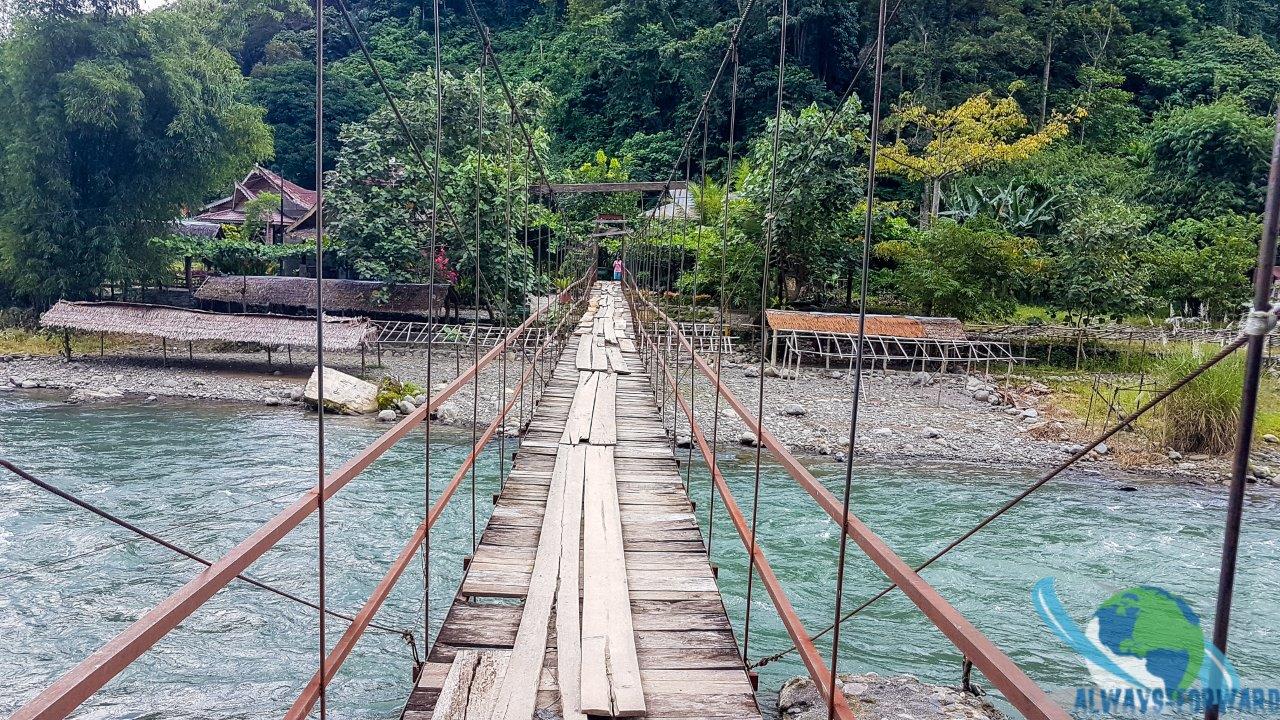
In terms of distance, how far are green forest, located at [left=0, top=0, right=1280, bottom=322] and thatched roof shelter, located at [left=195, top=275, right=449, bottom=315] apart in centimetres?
56

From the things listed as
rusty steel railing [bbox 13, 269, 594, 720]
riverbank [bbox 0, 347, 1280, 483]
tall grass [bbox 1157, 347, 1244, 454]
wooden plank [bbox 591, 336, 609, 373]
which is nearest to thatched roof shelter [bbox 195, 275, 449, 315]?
riverbank [bbox 0, 347, 1280, 483]

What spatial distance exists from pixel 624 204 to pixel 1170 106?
16.6m

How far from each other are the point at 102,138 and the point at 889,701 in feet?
59.3

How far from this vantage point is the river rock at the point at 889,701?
439 centimetres

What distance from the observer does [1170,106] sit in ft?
79.7

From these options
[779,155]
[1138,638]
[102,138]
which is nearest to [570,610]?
[1138,638]

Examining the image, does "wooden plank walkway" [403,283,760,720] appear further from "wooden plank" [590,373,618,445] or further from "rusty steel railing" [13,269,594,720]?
"rusty steel railing" [13,269,594,720]

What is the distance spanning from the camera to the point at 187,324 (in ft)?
51.6

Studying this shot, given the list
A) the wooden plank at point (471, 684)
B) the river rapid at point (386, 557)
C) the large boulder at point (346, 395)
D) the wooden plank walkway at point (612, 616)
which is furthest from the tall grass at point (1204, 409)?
the large boulder at point (346, 395)

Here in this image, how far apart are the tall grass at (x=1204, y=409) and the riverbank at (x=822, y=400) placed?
27 cm

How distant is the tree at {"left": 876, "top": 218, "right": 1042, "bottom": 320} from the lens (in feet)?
54.3

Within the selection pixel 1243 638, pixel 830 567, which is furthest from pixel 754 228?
pixel 1243 638

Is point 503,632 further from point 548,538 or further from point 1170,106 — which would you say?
point 1170,106

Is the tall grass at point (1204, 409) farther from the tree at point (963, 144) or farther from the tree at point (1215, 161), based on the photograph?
the tree at point (1215, 161)
